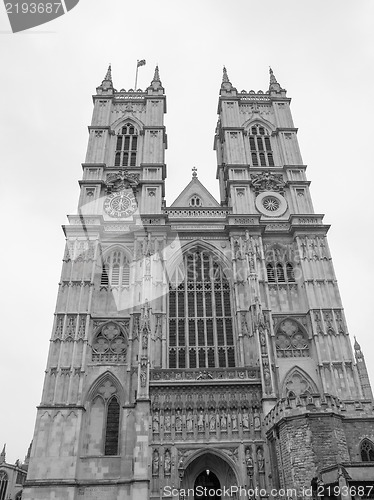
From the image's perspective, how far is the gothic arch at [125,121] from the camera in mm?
35737

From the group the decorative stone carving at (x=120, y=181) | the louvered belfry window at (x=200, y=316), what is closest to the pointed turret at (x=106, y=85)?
the decorative stone carving at (x=120, y=181)

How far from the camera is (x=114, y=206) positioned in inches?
1236

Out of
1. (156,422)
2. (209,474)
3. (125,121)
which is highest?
(125,121)

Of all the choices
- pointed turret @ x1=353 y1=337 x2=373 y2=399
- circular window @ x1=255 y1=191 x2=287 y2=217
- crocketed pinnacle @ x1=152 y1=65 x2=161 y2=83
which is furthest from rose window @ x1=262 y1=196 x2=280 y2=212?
crocketed pinnacle @ x1=152 y1=65 x2=161 y2=83

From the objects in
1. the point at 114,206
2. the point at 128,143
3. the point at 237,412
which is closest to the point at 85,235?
the point at 114,206

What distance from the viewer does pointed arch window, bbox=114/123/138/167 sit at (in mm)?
34188

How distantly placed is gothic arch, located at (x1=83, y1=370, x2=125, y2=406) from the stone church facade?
0.07 metres

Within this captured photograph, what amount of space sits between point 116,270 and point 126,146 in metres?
11.3

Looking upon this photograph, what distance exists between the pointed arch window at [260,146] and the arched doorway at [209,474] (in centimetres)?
2091

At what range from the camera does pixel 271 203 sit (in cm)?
3200

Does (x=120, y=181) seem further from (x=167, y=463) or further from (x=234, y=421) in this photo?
(x=167, y=463)

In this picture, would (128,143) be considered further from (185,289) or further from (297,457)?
(297,457)

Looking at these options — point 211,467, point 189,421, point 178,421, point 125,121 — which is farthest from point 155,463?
point 125,121

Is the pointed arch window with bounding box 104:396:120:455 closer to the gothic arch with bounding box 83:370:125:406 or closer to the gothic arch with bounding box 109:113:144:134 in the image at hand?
the gothic arch with bounding box 83:370:125:406
